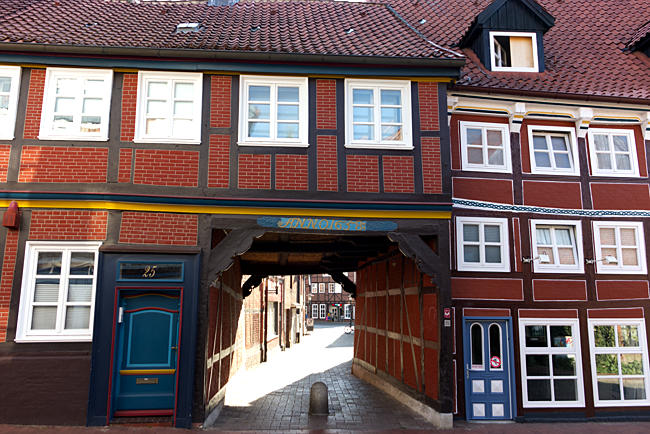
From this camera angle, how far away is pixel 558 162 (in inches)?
456

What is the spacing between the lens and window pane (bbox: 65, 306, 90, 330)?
877 cm

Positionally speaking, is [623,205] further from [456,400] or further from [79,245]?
[79,245]

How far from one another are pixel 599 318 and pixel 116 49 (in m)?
11.4

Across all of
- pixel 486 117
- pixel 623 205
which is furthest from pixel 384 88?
pixel 623 205

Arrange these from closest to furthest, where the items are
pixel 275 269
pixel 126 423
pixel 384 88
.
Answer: pixel 126 423
pixel 384 88
pixel 275 269

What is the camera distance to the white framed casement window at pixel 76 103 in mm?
9281

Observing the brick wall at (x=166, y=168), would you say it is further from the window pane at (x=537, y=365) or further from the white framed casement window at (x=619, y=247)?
the white framed casement window at (x=619, y=247)

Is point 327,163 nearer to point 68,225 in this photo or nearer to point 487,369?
point 68,225

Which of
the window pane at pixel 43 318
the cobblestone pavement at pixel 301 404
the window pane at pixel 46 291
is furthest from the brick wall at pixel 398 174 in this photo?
the window pane at pixel 43 318

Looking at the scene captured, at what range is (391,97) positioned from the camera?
10.0 m

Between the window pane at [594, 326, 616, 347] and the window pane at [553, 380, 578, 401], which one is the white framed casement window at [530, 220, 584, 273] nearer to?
the window pane at [594, 326, 616, 347]

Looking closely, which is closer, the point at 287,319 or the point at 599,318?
the point at 599,318

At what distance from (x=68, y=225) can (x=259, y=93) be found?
14.0 ft

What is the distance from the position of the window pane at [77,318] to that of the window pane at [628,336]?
10.9 metres
